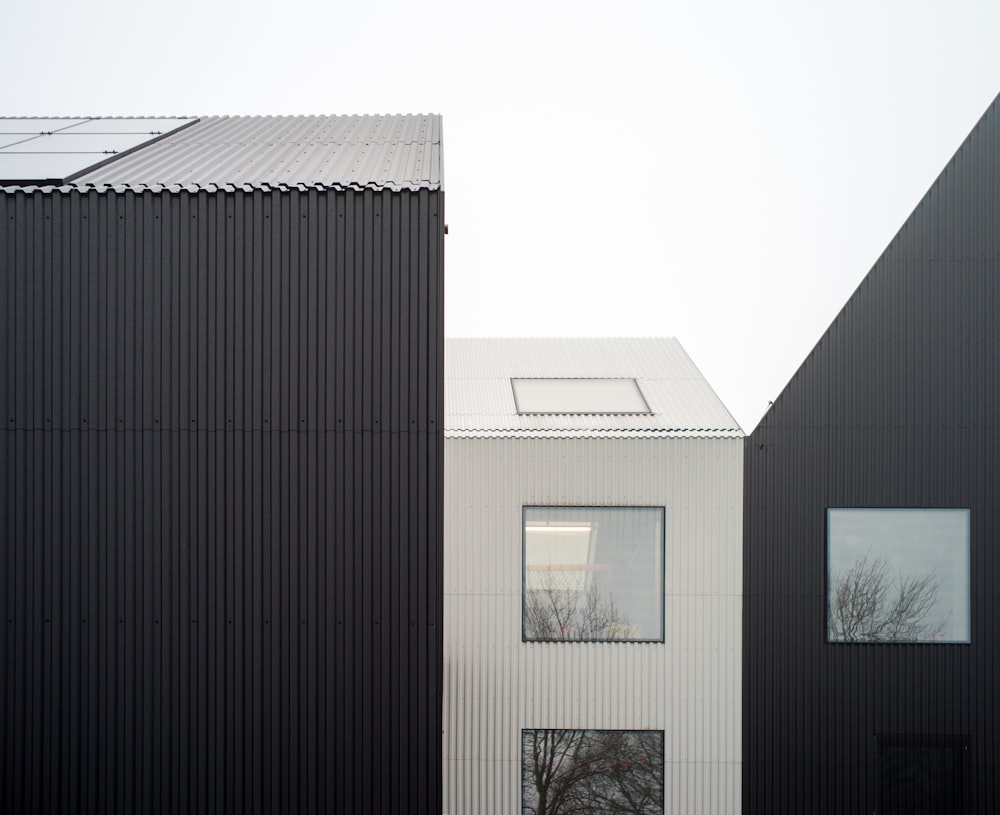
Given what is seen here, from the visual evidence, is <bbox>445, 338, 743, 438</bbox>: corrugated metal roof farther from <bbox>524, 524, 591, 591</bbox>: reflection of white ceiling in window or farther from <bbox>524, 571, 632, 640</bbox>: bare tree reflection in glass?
<bbox>524, 571, 632, 640</bbox>: bare tree reflection in glass

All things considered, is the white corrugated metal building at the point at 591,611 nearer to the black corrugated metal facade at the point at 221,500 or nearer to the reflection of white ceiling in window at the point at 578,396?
the reflection of white ceiling in window at the point at 578,396

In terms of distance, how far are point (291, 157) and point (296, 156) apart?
0.06 m

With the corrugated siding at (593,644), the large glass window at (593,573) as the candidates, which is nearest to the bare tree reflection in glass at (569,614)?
the large glass window at (593,573)

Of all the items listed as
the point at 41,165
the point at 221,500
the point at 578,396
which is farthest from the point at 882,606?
the point at 41,165

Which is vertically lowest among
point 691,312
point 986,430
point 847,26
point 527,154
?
point 986,430

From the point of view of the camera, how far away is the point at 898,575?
10.4 m

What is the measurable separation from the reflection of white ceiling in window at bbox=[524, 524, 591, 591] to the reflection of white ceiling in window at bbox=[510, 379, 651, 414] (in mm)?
1536

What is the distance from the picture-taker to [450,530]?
10609 millimetres

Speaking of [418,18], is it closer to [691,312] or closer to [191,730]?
[691,312]

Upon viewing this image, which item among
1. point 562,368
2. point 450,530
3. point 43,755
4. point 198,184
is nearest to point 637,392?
point 562,368

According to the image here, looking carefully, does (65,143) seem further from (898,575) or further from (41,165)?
(898,575)

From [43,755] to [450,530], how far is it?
509 cm

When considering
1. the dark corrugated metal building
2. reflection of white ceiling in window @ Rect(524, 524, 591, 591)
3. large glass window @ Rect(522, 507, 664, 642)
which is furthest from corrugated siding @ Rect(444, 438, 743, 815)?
the dark corrugated metal building

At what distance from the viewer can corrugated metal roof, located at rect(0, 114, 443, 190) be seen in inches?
259
